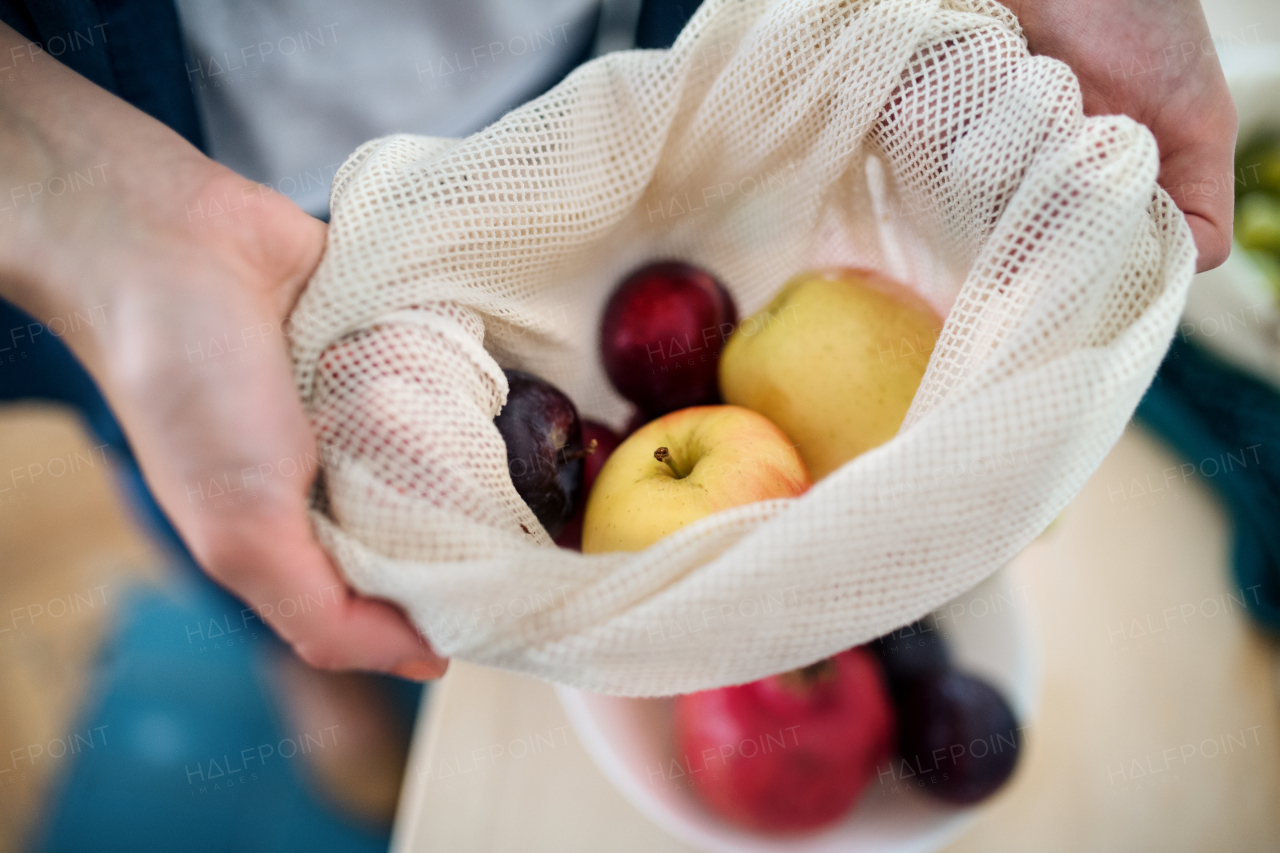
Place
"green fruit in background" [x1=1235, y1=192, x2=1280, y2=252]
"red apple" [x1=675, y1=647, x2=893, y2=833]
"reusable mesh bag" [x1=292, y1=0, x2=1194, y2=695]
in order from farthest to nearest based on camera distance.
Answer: "green fruit in background" [x1=1235, y1=192, x2=1280, y2=252], "red apple" [x1=675, y1=647, x2=893, y2=833], "reusable mesh bag" [x1=292, y1=0, x2=1194, y2=695]

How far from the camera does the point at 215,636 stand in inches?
15.9

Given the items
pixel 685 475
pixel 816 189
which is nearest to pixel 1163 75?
pixel 816 189

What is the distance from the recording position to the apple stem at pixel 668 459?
0.29 m

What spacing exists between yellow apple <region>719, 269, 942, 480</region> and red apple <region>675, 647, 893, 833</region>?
0.31 feet

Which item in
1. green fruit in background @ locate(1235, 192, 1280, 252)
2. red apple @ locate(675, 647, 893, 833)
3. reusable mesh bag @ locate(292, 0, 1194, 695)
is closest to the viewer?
reusable mesh bag @ locate(292, 0, 1194, 695)

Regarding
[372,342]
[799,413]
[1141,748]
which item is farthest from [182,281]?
[1141,748]

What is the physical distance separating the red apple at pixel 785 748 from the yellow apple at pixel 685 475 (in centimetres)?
9

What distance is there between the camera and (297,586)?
0.21m

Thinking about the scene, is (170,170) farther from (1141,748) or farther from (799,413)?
(1141,748)

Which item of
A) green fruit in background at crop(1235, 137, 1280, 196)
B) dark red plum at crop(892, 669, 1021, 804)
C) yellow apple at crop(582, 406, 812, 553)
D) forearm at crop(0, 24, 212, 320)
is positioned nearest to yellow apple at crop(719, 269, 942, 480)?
yellow apple at crop(582, 406, 812, 553)

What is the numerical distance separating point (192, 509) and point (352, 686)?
0.75ft

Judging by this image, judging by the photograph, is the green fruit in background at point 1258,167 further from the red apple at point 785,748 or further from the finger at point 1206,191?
the red apple at point 785,748

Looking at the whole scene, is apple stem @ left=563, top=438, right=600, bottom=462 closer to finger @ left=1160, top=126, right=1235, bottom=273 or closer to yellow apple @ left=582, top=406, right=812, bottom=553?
yellow apple @ left=582, top=406, right=812, bottom=553

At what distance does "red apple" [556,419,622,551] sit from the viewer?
33 cm
